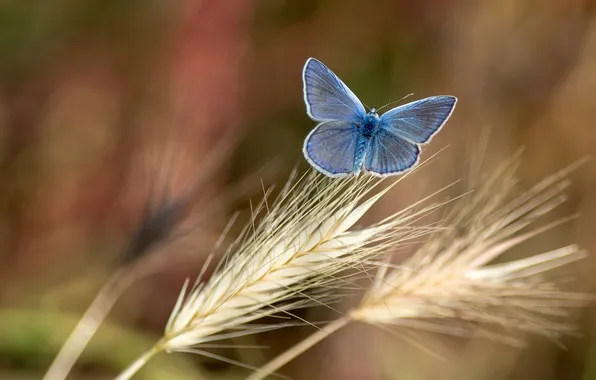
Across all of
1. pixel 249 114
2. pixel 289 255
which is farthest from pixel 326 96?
pixel 249 114

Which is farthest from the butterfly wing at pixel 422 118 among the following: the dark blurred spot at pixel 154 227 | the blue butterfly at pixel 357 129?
the dark blurred spot at pixel 154 227

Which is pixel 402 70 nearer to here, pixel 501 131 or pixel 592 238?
pixel 501 131

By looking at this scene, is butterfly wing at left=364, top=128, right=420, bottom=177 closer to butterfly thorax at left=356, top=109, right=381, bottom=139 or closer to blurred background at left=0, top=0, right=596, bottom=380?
butterfly thorax at left=356, top=109, right=381, bottom=139

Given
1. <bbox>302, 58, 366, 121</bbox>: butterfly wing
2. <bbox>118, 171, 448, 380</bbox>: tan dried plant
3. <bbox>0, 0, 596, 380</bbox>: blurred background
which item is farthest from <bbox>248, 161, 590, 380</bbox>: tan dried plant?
<bbox>0, 0, 596, 380</bbox>: blurred background

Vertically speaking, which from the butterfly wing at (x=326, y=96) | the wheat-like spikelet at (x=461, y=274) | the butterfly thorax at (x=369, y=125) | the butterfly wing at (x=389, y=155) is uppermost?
the butterfly wing at (x=326, y=96)

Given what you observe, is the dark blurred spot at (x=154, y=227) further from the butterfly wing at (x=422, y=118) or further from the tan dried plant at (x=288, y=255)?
the butterfly wing at (x=422, y=118)

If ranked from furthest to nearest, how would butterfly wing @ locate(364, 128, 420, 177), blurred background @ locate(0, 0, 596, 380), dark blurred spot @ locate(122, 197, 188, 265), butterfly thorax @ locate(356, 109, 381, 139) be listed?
blurred background @ locate(0, 0, 596, 380)
dark blurred spot @ locate(122, 197, 188, 265)
butterfly thorax @ locate(356, 109, 381, 139)
butterfly wing @ locate(364, 128, 420, 177)
